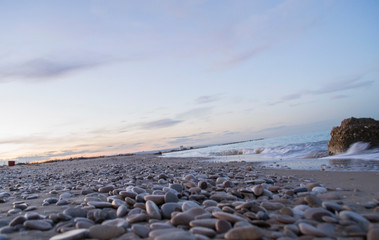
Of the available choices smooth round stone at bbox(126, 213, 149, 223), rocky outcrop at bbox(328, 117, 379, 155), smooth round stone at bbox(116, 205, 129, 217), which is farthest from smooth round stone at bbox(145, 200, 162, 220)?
rocky outcrop at bbox(328, 117, 379, 155)

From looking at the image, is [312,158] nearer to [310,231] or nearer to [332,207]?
[332,207]

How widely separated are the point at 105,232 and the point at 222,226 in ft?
2.66

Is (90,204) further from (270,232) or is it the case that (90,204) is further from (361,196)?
(361,196)

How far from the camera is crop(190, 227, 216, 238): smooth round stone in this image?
161cm

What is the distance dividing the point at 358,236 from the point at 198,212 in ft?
3.56

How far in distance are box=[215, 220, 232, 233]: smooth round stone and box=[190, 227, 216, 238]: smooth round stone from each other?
0.16 ft

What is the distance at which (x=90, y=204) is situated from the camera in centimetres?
256

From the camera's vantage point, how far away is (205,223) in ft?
5.75

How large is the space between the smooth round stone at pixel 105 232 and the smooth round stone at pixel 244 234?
0.77 metres

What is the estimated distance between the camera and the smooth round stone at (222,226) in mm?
1654

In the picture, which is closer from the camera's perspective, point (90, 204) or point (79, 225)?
point (79, 225)

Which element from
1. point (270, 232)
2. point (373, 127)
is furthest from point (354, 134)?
point (270, 232)

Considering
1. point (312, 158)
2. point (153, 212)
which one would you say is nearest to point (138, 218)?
point (153, 212)

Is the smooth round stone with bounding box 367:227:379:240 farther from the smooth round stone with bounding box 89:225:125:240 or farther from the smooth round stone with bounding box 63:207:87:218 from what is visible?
the smooth round stone with bounding box 63:207:87:218
